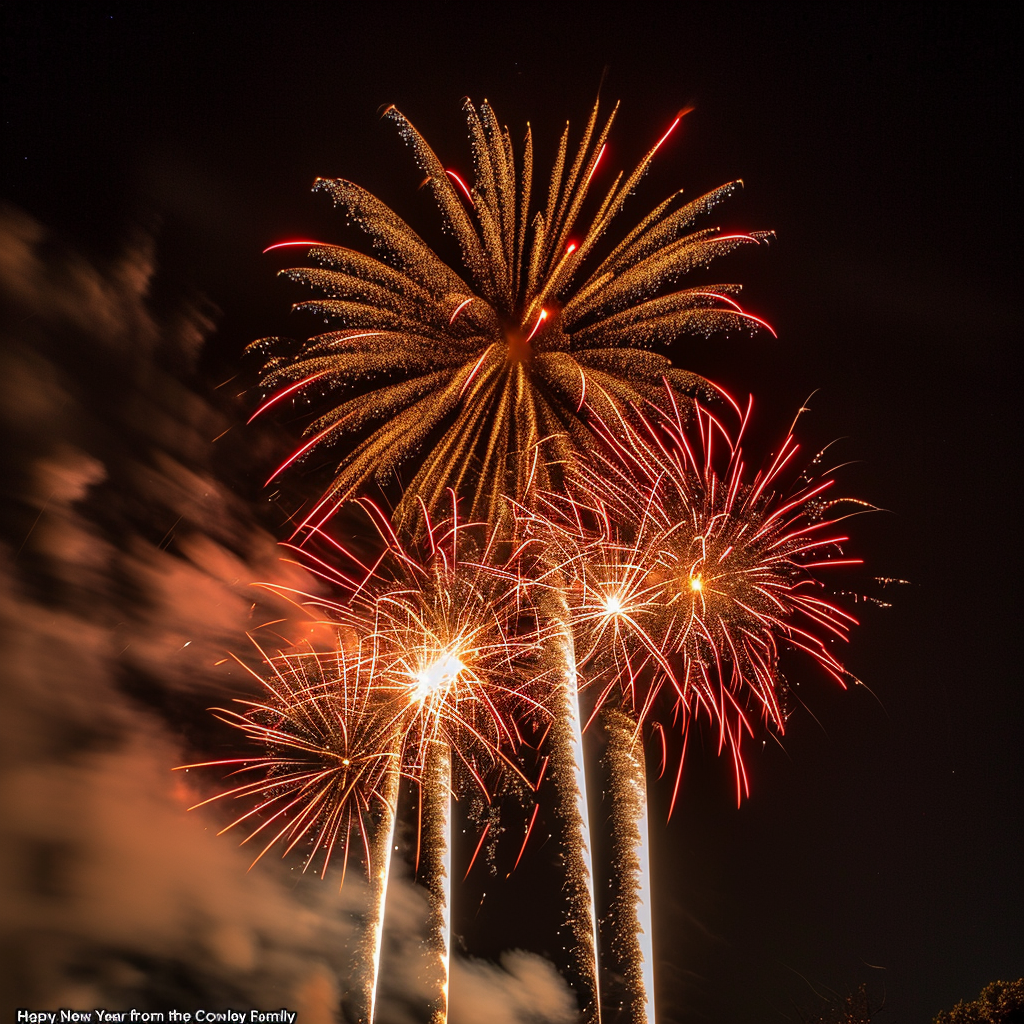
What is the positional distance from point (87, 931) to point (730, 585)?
7.97 meters

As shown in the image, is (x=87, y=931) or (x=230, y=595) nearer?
(x=87, y=931)

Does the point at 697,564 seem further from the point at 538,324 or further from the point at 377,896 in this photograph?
the point at 377,896

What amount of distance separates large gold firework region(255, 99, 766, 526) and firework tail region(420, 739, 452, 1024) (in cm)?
345

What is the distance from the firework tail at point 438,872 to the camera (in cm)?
668

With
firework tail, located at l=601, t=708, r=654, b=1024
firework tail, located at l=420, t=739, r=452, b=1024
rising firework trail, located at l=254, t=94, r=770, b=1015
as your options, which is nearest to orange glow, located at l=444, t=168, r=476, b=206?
rising firework trail, located at l=254, t=94, r=770, b=1015

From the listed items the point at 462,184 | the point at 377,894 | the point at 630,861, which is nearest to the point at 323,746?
the point at 377,894

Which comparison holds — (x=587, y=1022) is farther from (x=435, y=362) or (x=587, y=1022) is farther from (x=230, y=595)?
(x=435, y=362)

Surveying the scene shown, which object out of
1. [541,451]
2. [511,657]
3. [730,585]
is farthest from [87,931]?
[730,585]

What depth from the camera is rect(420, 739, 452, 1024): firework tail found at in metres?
6.68

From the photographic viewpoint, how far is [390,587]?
634 cm

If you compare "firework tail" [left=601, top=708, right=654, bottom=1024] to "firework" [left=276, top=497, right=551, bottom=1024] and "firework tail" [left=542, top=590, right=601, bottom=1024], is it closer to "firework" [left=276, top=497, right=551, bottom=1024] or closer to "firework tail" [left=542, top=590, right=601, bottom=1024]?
"firework tail" [left=542, top=590, right=601, bottom=1024]

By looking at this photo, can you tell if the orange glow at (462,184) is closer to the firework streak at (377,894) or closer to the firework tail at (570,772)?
the firework tail at (570,772)

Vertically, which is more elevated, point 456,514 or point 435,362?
point 435,362

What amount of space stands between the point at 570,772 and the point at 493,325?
4858 mm
